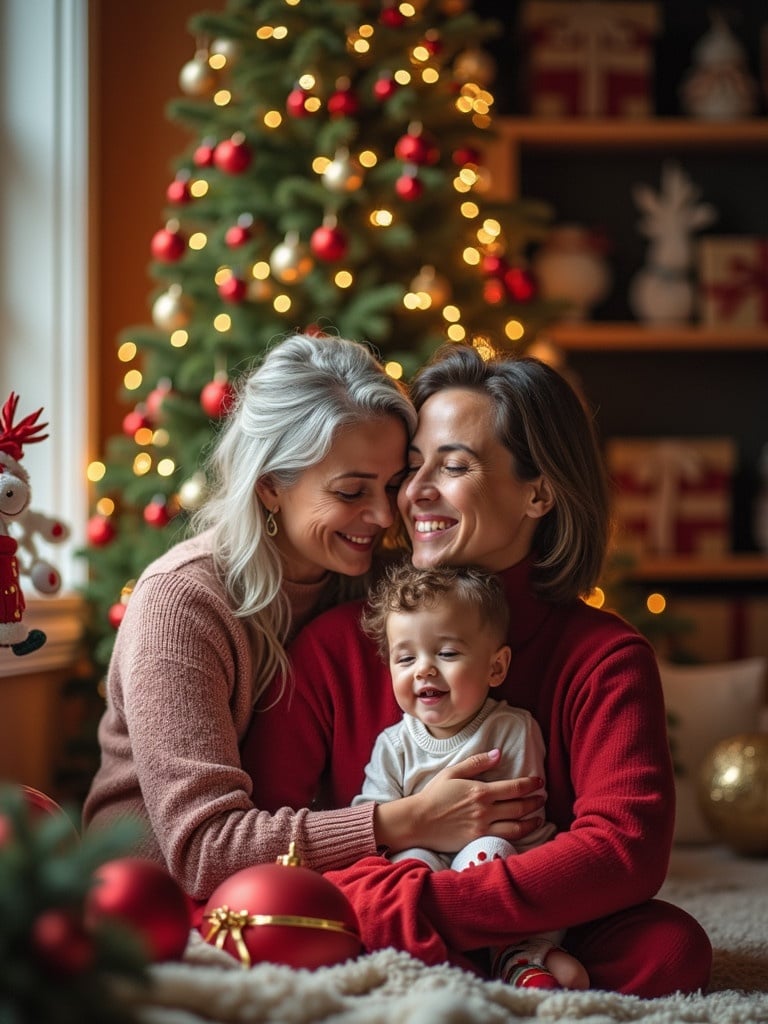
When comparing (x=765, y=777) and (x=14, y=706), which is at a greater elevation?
(x=14, y=706)

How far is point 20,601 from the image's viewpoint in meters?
1.89

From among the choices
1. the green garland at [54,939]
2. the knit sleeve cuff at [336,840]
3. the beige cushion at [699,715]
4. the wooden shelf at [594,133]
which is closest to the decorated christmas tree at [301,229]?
the wooden shelf at [594,133]

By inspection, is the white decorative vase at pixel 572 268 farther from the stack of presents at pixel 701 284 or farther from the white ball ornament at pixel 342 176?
the white ball ornament at pixel 342 176

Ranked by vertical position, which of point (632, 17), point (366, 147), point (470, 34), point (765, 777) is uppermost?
point (632, 17)

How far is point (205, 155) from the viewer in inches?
114

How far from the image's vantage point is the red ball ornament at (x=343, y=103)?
2781mm

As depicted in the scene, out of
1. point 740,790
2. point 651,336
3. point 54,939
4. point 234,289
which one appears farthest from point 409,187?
point 54,939

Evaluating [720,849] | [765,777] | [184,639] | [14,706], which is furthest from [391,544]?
[720,849]

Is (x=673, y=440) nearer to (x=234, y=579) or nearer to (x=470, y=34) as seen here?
(x=470, y=34)

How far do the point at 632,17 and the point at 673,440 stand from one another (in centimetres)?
140

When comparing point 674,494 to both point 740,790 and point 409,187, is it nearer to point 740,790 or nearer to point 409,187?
point 740,790

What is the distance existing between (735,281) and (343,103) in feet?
5.82

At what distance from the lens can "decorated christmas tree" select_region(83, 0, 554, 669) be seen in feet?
9.08

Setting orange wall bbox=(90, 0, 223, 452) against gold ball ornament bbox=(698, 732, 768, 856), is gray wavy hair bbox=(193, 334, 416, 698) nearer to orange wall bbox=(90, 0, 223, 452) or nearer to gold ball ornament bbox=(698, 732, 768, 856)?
gold ball ornament bbox=(698, 732, 768, 856)
